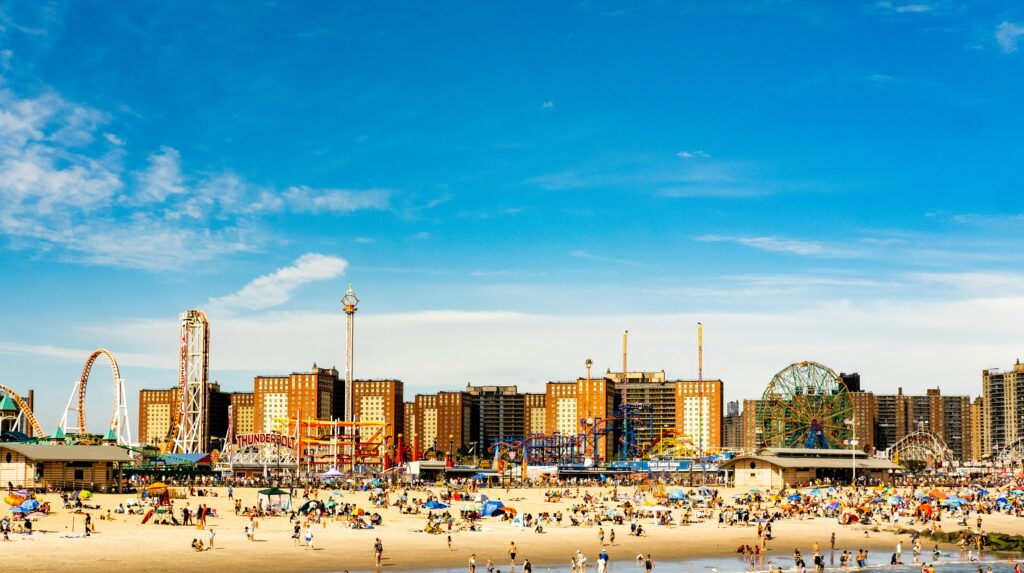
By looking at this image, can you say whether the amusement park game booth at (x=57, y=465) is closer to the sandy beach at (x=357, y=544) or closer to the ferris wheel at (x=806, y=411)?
the sandy beach at (x=357, y=544)

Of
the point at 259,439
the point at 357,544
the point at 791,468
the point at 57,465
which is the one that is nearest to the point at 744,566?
the point at 357,544

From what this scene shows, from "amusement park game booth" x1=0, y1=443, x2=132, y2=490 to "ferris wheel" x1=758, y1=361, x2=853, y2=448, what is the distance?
104677mm

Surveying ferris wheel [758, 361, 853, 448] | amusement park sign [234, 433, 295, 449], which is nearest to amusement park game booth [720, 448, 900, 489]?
ferris wheel [758, 361, 853, 448]

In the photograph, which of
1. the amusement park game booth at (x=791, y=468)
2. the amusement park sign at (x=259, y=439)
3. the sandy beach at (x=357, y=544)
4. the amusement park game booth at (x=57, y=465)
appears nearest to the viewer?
the sandy beach at (x=357, y=544)

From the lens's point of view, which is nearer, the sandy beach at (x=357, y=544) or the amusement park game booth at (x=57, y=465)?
the sandy beach at (x=357, y=544)

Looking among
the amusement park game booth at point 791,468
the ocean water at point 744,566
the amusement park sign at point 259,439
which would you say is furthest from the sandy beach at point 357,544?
the amusement park sign at point 259,439

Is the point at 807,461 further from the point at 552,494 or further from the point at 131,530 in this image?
the point at 131,530

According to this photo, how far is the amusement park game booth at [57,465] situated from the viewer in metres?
76.2

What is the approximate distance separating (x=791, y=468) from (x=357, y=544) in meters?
76.5

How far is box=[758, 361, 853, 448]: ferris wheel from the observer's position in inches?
6216

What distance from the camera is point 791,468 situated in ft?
395

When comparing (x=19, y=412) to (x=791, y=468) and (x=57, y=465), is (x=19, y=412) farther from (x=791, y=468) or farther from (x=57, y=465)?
(x=791, y=468)

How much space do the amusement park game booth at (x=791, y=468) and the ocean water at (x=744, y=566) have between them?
56973 millimetres

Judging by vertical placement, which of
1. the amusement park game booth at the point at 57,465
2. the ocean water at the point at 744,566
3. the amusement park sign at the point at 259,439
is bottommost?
the amusement park sign at the point at 259,439
